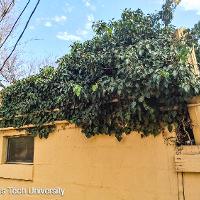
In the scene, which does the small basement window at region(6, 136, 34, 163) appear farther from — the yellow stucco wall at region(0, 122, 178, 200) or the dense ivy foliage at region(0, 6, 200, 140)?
the dense ivy foliage at region(0, 6, 200, 140)

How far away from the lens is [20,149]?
745cm

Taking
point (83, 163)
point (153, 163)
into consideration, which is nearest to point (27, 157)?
point (83, 163)

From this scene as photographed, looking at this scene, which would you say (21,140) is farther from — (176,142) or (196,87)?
(196,87)

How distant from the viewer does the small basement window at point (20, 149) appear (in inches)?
282

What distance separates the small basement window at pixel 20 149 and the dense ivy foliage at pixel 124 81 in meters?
0.61

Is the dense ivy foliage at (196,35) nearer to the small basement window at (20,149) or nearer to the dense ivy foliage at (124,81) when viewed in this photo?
the dense ivy foliage at (124,81)

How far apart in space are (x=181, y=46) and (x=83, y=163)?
9.95 feet

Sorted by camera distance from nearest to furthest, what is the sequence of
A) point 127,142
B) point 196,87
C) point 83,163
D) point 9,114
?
point 196,87 < point 127,142 < point 83,163 < point 9,114

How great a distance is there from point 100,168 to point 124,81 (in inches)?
75.4

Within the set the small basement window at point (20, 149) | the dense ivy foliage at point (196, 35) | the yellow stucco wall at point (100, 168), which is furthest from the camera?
the small basement window at point (20, 149)

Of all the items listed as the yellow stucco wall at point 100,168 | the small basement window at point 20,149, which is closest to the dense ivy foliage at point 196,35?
the yellow stucco wall at point 100,168

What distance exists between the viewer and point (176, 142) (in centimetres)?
467

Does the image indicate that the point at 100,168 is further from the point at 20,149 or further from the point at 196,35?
the point at 196,35

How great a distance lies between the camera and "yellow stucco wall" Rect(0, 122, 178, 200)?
4.74 meters
